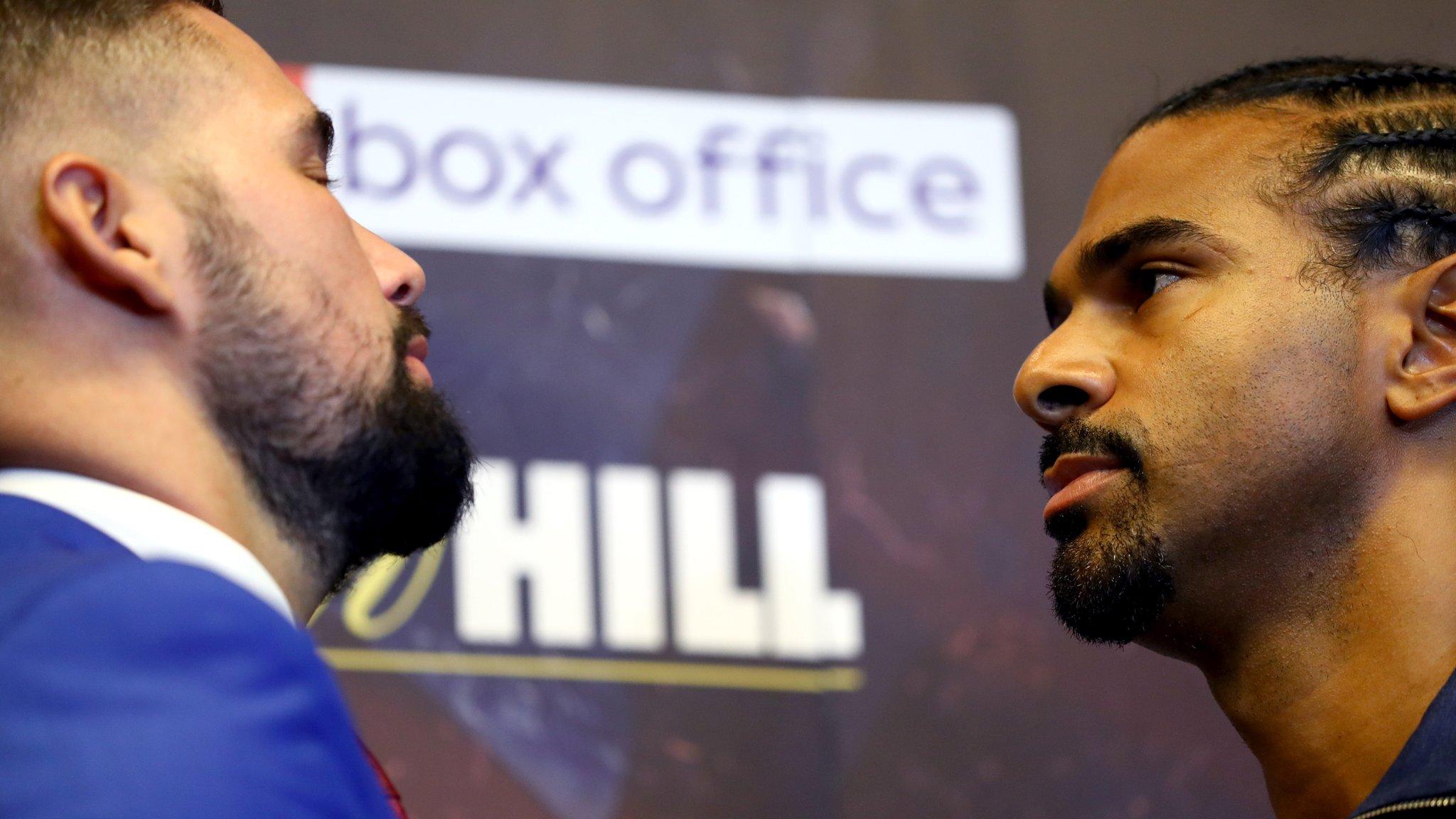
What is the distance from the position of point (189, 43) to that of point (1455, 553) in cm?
106

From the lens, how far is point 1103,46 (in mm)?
2793

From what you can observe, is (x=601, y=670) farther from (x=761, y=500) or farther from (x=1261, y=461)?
(x=1261, y=461)

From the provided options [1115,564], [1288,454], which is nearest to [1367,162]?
[1288,454]

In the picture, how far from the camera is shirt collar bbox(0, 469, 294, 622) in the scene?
0.93m

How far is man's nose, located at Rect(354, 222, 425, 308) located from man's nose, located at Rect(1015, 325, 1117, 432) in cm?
53

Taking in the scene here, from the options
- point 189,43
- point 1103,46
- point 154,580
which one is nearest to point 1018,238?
point 1103,46

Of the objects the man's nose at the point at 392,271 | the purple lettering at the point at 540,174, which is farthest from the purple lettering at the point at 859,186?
the man's nose at the point at 392,271

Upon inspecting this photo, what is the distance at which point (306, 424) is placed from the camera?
1.10 meters

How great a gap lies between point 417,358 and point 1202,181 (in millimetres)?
711

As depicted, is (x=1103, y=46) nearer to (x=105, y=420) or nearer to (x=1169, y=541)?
(x=1169, y=541)

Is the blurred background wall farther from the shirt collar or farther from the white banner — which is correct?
the shirt collar

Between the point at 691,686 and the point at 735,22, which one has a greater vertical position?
the point at 735,22

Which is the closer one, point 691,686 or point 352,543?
point 352,543

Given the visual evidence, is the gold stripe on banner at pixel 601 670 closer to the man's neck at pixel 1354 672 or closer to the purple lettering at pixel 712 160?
the purple lettering at pixel 712 160
